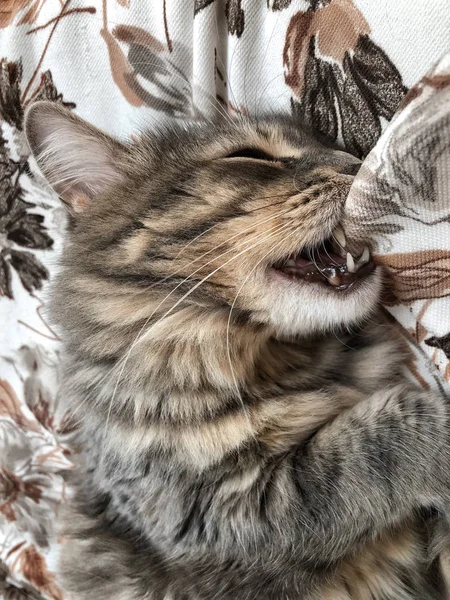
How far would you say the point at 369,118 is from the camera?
3.18 feet

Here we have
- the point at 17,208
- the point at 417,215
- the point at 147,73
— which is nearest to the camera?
the point at 417,215

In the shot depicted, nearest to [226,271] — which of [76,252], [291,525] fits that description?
[76,252]

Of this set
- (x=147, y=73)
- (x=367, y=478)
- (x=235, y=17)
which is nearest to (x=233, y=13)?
(x=235, y=17)

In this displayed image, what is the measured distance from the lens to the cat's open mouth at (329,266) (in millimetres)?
1005

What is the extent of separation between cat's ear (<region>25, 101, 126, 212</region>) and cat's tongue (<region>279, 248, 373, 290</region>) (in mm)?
417

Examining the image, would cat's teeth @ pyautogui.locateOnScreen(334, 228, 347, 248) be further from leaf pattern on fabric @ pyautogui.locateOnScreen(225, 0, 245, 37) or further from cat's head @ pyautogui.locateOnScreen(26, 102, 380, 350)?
leaf pattern on fabric @ pyautogui.locateOnScreen(225, 0, 245, 37)

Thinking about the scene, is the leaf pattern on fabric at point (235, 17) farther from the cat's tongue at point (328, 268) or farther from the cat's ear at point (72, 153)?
the cat's tongue at point (328, 268)

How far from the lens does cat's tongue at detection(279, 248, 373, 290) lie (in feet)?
3.31

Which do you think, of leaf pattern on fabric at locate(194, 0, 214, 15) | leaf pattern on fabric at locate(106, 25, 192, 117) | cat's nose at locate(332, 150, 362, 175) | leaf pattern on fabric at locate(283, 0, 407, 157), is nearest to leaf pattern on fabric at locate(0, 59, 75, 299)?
leaf pattern on fabric at locate(106, 25, 192, 117)

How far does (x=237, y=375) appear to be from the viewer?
1.04m

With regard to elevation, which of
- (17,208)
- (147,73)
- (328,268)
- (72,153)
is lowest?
(17,208)

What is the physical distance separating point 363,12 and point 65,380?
0.92 m

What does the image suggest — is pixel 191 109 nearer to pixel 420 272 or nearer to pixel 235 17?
pixel 235 17

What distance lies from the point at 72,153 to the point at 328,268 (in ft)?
1.87
